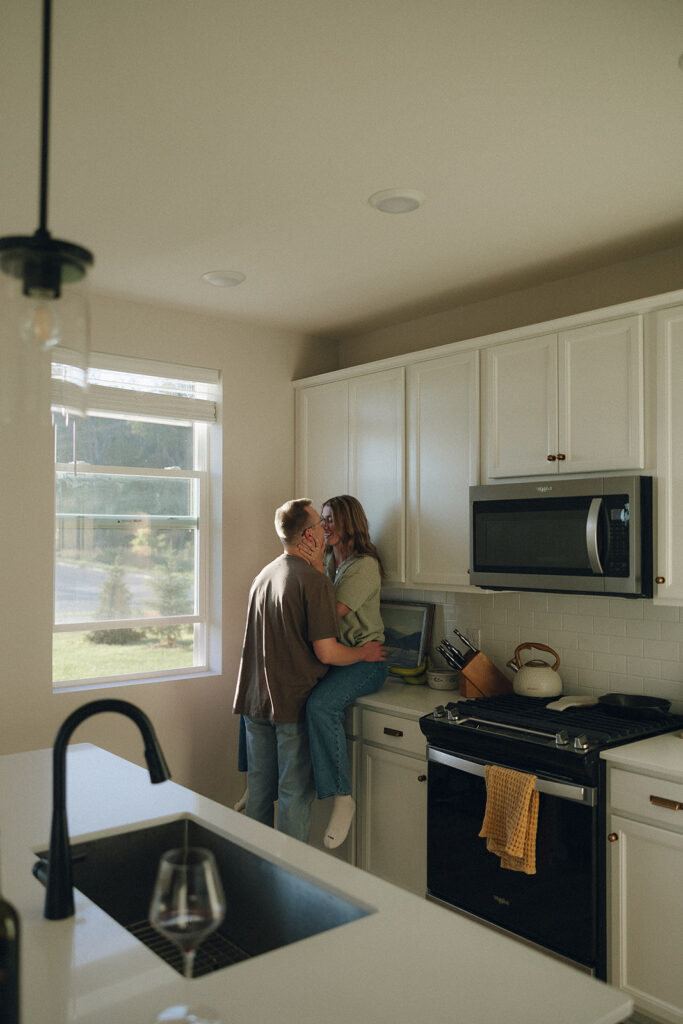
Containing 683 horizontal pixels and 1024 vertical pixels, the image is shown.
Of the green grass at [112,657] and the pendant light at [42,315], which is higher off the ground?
the pendant light at [42,315]

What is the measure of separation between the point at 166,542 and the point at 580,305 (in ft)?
7.16

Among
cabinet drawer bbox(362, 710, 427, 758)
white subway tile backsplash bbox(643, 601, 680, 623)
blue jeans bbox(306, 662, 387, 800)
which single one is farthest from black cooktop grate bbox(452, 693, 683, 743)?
blue jeans bbox(306, 662, 387, 800)

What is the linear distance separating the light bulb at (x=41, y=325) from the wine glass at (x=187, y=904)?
74 cm

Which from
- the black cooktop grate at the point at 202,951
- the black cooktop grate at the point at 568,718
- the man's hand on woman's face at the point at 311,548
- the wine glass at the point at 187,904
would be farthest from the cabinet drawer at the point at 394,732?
the wine glass at the point at 187,904

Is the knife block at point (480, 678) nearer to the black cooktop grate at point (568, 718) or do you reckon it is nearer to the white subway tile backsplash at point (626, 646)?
the black cooktop grate at point (568, 718)

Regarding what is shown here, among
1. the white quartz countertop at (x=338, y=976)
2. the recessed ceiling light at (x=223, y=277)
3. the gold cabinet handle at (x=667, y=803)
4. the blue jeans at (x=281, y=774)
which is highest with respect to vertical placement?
the recessed ceiling light at (x=223, y=277)

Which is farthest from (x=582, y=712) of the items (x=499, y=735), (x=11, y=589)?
(x=11, y=589)

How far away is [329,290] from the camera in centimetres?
366

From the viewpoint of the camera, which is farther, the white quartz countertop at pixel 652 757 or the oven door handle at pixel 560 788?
the oven door handle at pixel 560 788

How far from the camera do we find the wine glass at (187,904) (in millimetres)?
1125

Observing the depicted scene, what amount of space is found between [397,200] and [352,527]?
5.02ft

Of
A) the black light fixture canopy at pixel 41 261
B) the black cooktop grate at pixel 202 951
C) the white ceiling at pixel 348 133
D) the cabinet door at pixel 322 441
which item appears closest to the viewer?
the black light fixture canopy at pixel 41 261

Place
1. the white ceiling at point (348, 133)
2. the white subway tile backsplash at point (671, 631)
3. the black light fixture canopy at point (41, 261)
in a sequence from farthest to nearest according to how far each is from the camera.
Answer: the white subway tile backsplash at point (671, 631), the white ceiling at point (348, 133), the black light fixture canopy at point (41, 261)

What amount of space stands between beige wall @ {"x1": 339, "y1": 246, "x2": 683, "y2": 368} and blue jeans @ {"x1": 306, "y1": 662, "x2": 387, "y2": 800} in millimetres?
1673
